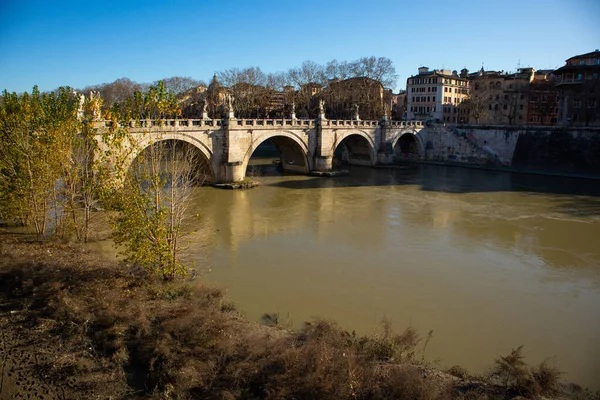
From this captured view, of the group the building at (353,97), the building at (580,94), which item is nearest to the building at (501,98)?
the building at (580,94)

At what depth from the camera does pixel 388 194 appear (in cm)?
2534

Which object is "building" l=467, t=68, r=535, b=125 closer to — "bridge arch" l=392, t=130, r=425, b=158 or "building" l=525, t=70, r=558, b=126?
"building" l=525, t=70, r=558, b=126

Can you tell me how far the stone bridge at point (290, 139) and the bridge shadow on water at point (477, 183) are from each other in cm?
220

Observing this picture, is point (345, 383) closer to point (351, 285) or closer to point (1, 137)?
point (351, 285)

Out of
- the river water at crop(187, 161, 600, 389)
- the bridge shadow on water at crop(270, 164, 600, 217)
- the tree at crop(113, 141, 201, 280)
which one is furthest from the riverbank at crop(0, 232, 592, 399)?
the bridge shadow on water at crop(270, 164, 600, 217)

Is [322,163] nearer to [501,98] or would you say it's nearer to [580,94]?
[580,94]

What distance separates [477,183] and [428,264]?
18.2 m

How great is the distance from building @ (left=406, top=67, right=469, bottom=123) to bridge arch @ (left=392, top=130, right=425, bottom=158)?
23.3ft

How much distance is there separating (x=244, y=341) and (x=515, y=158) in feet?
113

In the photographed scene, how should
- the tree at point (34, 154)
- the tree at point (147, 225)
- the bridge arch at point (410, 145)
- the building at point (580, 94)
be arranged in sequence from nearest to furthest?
1. the tree at point (147, 225)
2. the tree at point (34, 154)
3. the building at point (580, 94)
4. the bridge arch at point (410, 145)

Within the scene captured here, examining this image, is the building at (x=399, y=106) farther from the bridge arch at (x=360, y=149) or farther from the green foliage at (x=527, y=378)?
the green foliage at (x=527, y=378)

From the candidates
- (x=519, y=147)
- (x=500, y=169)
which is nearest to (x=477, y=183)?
(x=500, y=169)

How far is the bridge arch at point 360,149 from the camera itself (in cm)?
3575

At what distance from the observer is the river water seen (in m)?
9.60
